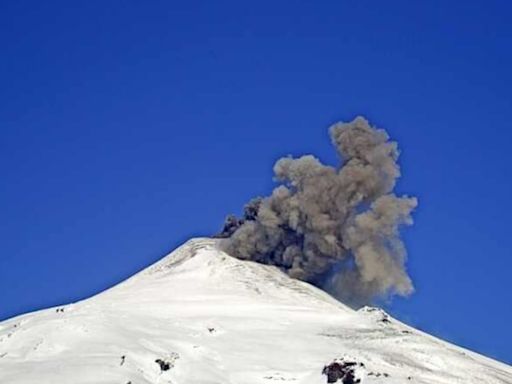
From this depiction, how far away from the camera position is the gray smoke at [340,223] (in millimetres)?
119312

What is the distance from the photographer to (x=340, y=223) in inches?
4843

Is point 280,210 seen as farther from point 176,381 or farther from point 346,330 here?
point 176,381

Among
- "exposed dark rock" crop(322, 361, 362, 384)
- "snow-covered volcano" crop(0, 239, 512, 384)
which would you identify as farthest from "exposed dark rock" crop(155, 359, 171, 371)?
"exposed dark rock" crop(322, 361, 362, 384)

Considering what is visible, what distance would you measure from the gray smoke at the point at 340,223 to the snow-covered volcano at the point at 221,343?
11389 mm

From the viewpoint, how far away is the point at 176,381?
6619 cm

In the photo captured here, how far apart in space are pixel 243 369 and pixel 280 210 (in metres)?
54.8

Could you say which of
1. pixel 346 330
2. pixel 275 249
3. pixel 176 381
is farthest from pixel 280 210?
pixel 176 381

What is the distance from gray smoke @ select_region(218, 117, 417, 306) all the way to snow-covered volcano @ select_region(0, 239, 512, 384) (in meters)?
11.4

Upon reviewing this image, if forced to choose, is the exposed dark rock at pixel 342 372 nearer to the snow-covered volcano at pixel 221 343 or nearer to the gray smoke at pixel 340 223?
the snow-covered volcano at pixel 221 343

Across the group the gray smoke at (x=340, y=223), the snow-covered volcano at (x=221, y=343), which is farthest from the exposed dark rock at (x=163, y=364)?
the gray smoke at (x=340, y=223)

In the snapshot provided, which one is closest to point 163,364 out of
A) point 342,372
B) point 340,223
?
point 342,372

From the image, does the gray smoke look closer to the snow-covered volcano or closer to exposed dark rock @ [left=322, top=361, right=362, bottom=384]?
the snow-covered volcano

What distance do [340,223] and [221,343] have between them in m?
46.1

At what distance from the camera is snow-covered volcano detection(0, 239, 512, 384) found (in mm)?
66438
